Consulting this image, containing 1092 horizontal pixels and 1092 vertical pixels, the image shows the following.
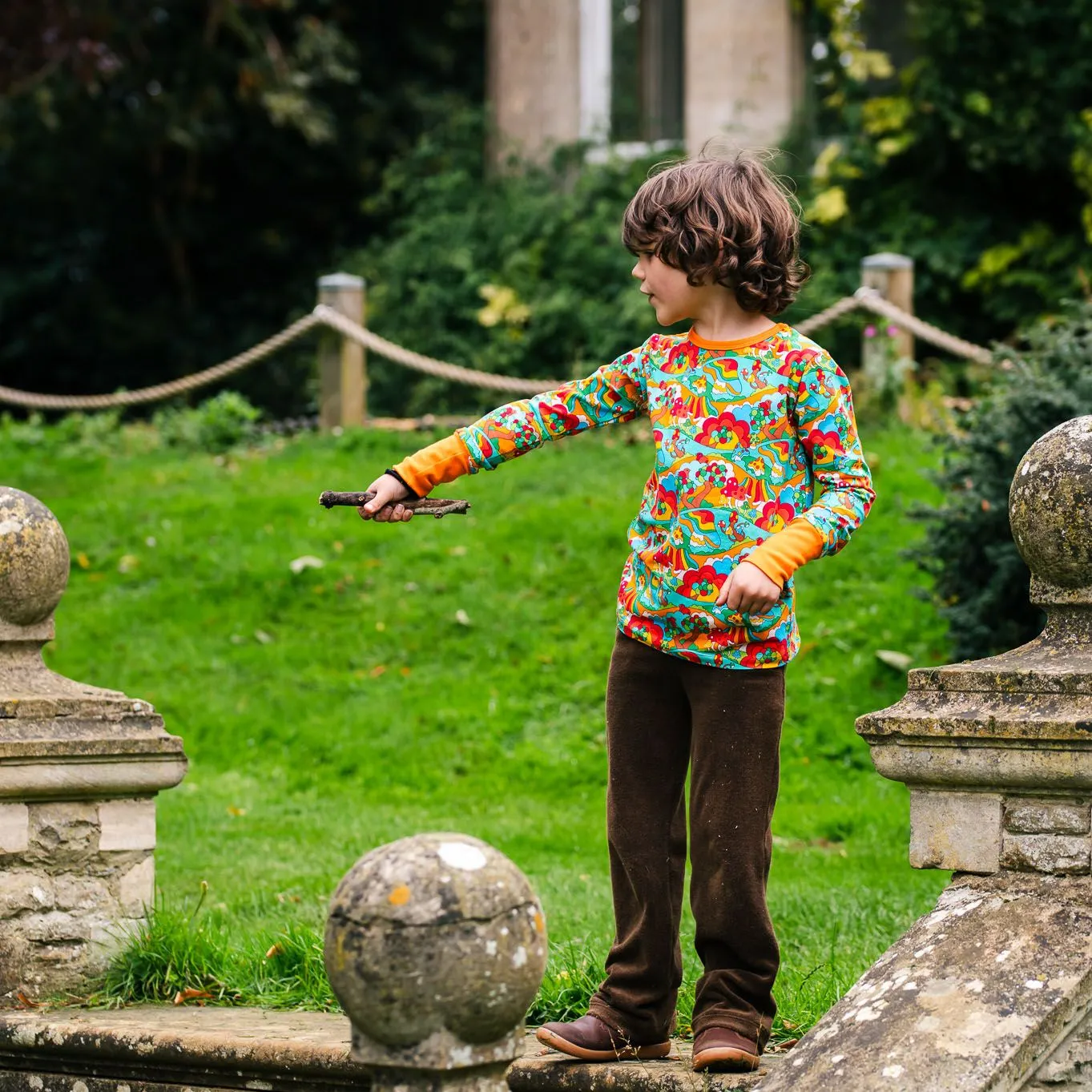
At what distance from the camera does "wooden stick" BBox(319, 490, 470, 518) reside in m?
3.16

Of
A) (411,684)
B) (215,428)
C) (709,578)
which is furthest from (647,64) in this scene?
(709,578)

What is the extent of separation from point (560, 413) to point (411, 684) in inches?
161

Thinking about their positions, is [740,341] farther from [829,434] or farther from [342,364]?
[342,364]

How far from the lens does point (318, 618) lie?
7.95 m

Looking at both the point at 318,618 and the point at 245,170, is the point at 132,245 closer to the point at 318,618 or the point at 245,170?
the point at 245,170

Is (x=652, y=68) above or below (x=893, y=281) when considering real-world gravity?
above

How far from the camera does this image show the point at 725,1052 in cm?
309

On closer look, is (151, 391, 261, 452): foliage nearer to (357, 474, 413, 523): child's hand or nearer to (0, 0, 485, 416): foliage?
(0, 0, 485, 416): foliage

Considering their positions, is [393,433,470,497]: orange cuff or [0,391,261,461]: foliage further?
[0,391,261,461]: foliage

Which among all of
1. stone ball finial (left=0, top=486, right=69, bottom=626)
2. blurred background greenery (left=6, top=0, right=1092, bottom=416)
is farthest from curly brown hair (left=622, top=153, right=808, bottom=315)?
blurred background greenery (left=6, top=0, right=1092, bottom=416)

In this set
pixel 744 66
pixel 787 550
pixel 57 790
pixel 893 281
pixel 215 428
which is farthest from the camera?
pixel 744 66

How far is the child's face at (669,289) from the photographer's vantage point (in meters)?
3.25

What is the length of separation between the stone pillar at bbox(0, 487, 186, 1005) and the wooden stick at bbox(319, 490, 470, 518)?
1205 mm

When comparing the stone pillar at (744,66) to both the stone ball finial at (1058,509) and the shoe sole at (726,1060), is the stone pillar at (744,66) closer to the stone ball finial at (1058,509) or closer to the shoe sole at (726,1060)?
the stone ball finial at (1058,509)
